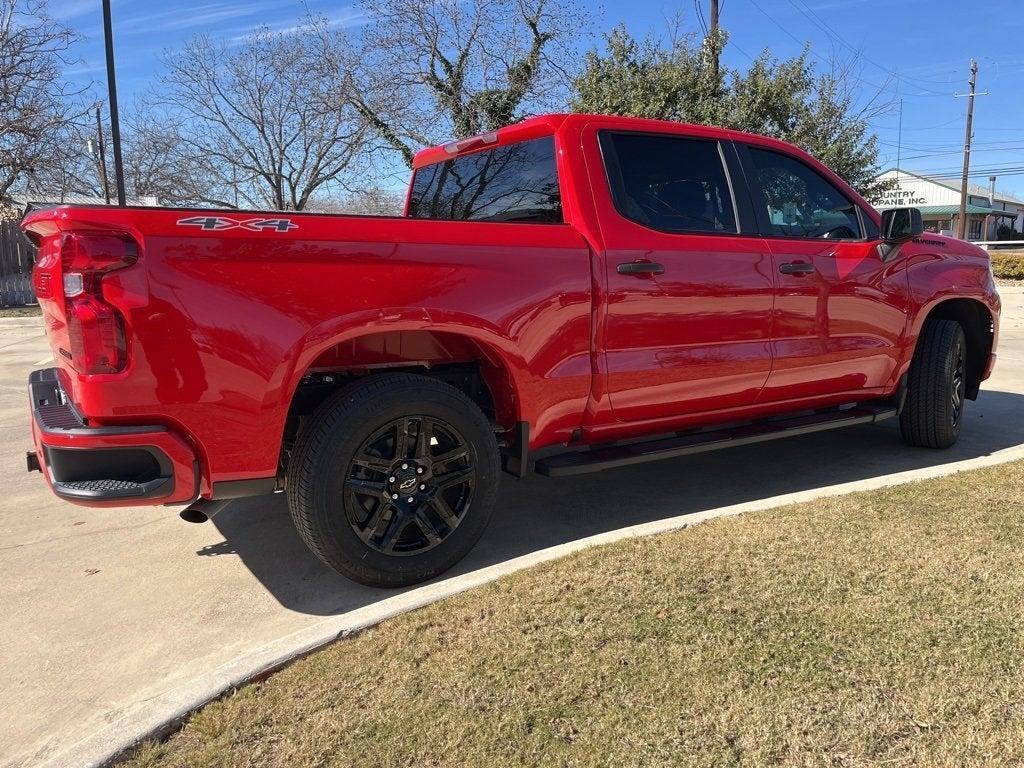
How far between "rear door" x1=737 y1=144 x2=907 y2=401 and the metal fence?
1922 cm

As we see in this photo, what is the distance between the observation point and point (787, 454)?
565 cm

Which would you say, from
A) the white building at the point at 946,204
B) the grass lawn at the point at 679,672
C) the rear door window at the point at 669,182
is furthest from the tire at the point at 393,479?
the white building at the point at 946,204

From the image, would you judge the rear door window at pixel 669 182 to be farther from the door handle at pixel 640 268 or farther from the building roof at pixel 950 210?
the building roof at pixel 950 210

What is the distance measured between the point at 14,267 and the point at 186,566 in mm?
19957

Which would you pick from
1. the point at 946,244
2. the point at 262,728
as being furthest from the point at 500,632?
the point at 946,244

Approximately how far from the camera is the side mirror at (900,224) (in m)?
4.78

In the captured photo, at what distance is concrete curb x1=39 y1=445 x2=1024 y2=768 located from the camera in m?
2.29

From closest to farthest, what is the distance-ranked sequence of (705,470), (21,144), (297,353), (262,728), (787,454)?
(262,728) < (297,353) < (705,470) < (787,454) < (21,144)

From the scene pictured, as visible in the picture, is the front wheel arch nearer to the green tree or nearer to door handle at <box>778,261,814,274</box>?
door handle at <box>778,261,814,274</box>

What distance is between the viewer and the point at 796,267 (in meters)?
4.39

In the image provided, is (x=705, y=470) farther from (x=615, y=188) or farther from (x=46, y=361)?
(x=46, y=361)

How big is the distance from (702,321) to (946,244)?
93.4 inches

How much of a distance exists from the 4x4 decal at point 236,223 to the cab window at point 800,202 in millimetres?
2703

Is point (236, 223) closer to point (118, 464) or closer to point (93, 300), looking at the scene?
Answer: point (93, 300)
